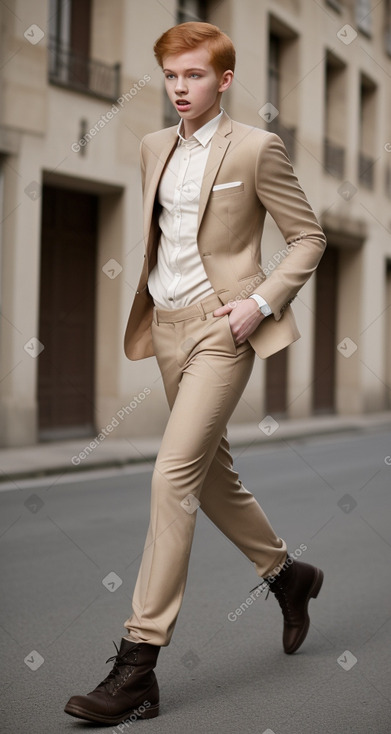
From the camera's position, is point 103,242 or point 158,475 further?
point 103,242

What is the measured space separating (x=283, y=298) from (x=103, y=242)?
11.8 metres

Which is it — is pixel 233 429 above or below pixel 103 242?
below

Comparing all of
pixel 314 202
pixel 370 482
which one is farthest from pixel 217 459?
pixel 314 202

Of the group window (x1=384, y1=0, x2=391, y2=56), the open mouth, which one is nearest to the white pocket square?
the open mouth

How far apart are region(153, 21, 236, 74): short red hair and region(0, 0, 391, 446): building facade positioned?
8594 mm

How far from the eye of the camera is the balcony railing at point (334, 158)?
21.4 meters

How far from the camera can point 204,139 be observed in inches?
131

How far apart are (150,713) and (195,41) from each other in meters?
2.12

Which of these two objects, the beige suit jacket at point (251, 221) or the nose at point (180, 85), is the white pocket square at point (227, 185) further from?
the nose at point (180, 85)

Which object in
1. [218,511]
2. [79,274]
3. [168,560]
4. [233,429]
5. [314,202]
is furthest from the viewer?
[314,202]

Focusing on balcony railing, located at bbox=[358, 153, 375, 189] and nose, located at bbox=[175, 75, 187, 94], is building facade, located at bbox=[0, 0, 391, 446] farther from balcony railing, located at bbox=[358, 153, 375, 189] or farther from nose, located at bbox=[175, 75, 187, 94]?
nose, located at bbox=[175, 75, 187, 94]

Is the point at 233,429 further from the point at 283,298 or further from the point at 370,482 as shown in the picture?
the point at 283,298

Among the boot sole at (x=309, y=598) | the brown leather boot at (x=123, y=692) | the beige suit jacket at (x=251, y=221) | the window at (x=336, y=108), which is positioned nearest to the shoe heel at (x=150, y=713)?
the brown leather boot at (x=123, y=692)

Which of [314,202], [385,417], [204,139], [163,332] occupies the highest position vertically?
[314,202]
